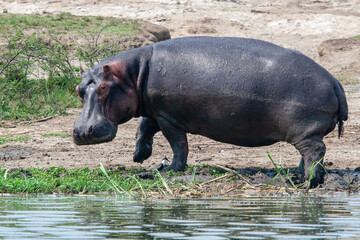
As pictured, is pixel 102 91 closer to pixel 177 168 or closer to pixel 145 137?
pixel 145 137

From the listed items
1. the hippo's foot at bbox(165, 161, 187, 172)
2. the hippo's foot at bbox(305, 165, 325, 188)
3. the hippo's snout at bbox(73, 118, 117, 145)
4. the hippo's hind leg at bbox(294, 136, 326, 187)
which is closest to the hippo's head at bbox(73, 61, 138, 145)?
the hippo's snout at bbox(73, 118, 117, 145)

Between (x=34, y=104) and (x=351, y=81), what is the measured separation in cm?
567

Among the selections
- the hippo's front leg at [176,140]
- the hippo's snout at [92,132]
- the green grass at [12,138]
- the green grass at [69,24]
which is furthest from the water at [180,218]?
the green grass at [69,24]

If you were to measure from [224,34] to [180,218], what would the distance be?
15539mm

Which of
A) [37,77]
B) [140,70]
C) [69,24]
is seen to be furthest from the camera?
[69,24]

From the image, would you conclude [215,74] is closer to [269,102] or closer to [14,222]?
[269,102]

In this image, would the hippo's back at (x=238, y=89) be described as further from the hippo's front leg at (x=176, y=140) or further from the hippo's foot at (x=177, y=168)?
the hippo's foot at (x=177, y=168)

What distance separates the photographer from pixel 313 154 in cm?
663

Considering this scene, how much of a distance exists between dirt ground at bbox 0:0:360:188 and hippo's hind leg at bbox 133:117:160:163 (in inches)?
16.2

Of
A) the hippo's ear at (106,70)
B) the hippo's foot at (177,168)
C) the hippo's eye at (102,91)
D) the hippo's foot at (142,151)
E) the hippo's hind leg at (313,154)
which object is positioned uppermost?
the hippo's ear at (106,70)

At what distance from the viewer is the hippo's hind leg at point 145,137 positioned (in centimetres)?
754

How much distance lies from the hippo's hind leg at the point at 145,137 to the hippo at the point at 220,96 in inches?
14.1

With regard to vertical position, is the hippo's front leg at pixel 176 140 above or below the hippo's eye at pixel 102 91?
below

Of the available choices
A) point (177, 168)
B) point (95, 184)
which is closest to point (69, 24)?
point (177, 168)
